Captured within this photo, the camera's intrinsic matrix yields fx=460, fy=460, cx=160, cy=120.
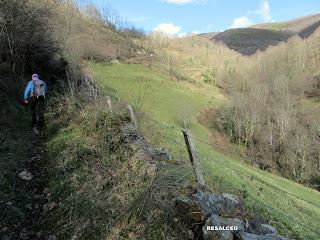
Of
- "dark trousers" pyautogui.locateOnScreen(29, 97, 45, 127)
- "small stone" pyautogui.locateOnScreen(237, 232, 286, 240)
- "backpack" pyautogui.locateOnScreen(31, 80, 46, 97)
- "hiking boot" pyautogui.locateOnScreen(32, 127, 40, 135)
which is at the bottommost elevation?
"hiking boot" pyautogui.locateOnScreen(32, 127, 40, 135)

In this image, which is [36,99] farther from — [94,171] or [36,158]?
[94,171]

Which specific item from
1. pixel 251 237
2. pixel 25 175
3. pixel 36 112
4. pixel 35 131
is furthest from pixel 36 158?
pixel 251 237

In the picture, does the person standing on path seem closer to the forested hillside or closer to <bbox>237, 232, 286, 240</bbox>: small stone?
the forested hillside

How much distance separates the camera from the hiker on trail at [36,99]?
1700 cm

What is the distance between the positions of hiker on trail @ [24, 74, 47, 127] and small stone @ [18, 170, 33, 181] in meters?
5.31

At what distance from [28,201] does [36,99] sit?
7709 mm

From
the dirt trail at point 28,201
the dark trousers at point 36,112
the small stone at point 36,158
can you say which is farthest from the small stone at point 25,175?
the dark trousers at point 36,112

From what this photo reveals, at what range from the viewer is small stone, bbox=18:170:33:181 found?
450 inches

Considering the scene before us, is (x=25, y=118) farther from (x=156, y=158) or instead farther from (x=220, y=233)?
(x=220, y=233)

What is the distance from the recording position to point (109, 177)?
9.86 metres

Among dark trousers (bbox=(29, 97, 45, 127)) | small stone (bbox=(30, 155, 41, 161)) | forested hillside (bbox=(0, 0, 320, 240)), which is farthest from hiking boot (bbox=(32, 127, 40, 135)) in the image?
small stone (bbox=(30, 155, 41, 161))

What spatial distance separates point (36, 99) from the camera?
678 inches

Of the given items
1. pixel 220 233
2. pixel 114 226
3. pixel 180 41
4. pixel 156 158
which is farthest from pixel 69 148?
pixel 180 41

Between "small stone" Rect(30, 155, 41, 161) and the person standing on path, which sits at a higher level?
the person standing on path
